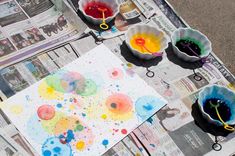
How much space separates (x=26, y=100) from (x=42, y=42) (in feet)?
0.69

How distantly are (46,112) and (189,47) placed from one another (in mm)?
453

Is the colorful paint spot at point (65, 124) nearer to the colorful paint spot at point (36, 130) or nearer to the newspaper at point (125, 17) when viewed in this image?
the colorful paint spot at point (36, 130)

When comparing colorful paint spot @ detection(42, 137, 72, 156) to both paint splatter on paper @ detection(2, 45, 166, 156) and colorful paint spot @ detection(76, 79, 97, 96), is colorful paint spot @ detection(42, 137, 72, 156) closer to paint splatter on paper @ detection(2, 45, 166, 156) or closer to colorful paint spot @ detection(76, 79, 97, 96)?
paint splatter on paper @ detection(2, 45, 166, 156)

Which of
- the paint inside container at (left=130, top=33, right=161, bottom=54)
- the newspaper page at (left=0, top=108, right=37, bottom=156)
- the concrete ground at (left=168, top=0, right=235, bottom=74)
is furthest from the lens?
the concrete ground at (left=168, top=0, right=235, bottom=74)

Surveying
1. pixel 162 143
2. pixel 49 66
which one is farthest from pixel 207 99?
pixel 49 66

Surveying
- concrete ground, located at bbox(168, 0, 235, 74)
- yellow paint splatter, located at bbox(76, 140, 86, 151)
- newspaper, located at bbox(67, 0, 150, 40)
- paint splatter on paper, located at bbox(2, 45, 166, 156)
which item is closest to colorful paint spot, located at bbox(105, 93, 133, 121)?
paint splatter on paper, located at bbox(2, 45, 166, 156)

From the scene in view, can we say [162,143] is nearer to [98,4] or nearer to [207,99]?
[207,99]

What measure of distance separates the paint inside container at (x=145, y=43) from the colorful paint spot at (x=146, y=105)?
15 cm

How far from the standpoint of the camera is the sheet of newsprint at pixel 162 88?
0.94m

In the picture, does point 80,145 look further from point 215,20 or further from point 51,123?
point 215,20

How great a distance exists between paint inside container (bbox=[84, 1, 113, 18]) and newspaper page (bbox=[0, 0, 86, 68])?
6cm

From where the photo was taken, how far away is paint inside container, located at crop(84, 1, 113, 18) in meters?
1.16

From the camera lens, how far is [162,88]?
3.47 feet

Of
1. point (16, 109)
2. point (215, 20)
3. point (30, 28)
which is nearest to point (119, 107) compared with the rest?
point (16, 109)
